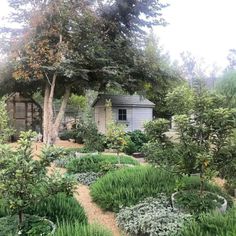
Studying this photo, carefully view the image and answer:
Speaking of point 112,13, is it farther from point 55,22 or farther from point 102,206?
point 102,206

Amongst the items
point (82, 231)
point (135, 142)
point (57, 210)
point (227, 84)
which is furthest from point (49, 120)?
point (82, 231)

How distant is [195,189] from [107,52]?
10141 millimetres

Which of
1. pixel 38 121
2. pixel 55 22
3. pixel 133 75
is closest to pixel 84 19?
pixel 55 22

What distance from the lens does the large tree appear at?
1447cm

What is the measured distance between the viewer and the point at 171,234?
5055 mm

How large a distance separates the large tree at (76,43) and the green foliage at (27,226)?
9.55 meters

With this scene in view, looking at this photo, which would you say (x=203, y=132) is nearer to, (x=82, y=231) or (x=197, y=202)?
(x=197, y=202)

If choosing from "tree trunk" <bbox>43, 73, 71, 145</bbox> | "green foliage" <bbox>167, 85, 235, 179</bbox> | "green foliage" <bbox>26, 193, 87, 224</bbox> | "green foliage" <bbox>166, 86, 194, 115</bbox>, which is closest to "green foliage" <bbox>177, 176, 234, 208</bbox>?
"green foliage" <bbox>167, 85, 235, 179</bbox>

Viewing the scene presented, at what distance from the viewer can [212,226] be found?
15.0ft

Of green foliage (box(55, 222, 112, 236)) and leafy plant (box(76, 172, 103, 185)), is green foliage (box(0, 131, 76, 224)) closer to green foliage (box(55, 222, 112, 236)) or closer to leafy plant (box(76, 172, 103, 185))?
green foliage (box(55, 222, 112, 236))

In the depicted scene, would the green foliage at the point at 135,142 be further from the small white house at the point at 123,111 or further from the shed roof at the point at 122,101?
the shed roof at the point at 122,101

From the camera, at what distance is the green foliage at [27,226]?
473 centimetres

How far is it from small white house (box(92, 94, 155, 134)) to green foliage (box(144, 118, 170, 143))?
1212 cm

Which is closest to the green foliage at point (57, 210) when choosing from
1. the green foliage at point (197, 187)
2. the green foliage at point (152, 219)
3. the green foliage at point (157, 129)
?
the green foliage at point (152, 219)
